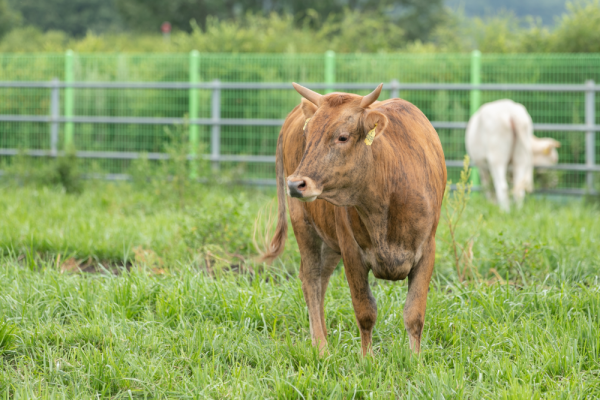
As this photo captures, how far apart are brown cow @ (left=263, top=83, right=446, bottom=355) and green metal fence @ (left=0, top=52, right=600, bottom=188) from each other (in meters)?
6.19

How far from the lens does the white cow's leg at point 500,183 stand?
24.8 ft

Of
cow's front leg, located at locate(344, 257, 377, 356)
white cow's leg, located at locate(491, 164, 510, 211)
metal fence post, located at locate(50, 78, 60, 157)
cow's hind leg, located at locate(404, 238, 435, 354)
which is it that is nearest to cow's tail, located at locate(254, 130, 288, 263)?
cow's front leg, located at locate(344, 257, 377, 356)

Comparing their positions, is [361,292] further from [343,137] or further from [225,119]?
[225,119]

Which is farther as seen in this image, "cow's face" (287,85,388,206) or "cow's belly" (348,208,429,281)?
"cow's belly" (348,208,429,281)

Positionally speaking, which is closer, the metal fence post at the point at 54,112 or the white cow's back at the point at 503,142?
the white cow's back at the point at 503,142

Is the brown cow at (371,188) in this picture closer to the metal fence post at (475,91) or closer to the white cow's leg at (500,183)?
the white cow's leg at (500,183)

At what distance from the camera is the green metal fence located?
899cm

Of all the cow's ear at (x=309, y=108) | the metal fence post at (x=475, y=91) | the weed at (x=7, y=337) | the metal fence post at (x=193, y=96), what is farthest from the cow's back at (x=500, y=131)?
the weed at (x=7, y=337)

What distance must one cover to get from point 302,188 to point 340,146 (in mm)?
288

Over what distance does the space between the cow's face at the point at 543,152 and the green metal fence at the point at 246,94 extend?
1.73ft

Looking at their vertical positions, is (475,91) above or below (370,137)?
above

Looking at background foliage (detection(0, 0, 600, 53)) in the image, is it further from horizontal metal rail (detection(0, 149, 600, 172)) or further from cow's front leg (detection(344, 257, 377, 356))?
cow's front leg (detection(344, 257, 377, 356))

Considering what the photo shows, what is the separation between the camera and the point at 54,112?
32.1 feet

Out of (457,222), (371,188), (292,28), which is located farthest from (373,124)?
(292,28)
